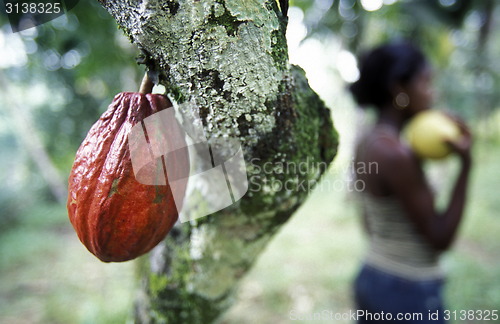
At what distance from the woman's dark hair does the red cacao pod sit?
1433 millimetres

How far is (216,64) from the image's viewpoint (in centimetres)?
49

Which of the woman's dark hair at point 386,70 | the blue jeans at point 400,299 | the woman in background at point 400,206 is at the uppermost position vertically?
the woman's dark hair at point 386,70

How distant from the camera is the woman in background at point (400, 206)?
1.54 metres

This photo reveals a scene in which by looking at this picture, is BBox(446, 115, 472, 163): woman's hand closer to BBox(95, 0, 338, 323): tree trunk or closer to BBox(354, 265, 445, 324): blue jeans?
BBox(354, 265, 445, 324): blue jeans

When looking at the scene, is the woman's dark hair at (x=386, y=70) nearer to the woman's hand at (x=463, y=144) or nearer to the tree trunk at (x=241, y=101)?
the woman's hand at (x=463, y=144)

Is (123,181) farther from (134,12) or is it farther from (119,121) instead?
(134,12)

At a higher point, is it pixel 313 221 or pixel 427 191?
pixel 427 191

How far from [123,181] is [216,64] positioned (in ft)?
0.70

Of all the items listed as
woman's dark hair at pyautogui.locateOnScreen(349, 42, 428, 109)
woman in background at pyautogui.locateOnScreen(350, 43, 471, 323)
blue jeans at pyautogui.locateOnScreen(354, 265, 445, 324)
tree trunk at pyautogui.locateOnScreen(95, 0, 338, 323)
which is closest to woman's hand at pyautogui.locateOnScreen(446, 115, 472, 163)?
woman in background at pyautogui.locateOnScreen(350, 43, 471, 323)

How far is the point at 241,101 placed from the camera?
51 centimetres

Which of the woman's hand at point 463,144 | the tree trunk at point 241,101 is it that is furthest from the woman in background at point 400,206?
the tree trunk at point 241,101

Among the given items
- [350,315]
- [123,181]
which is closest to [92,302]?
[350,315]

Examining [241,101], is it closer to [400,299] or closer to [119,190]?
[119,190]

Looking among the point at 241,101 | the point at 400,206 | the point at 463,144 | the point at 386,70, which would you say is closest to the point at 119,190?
the point at 241,101
